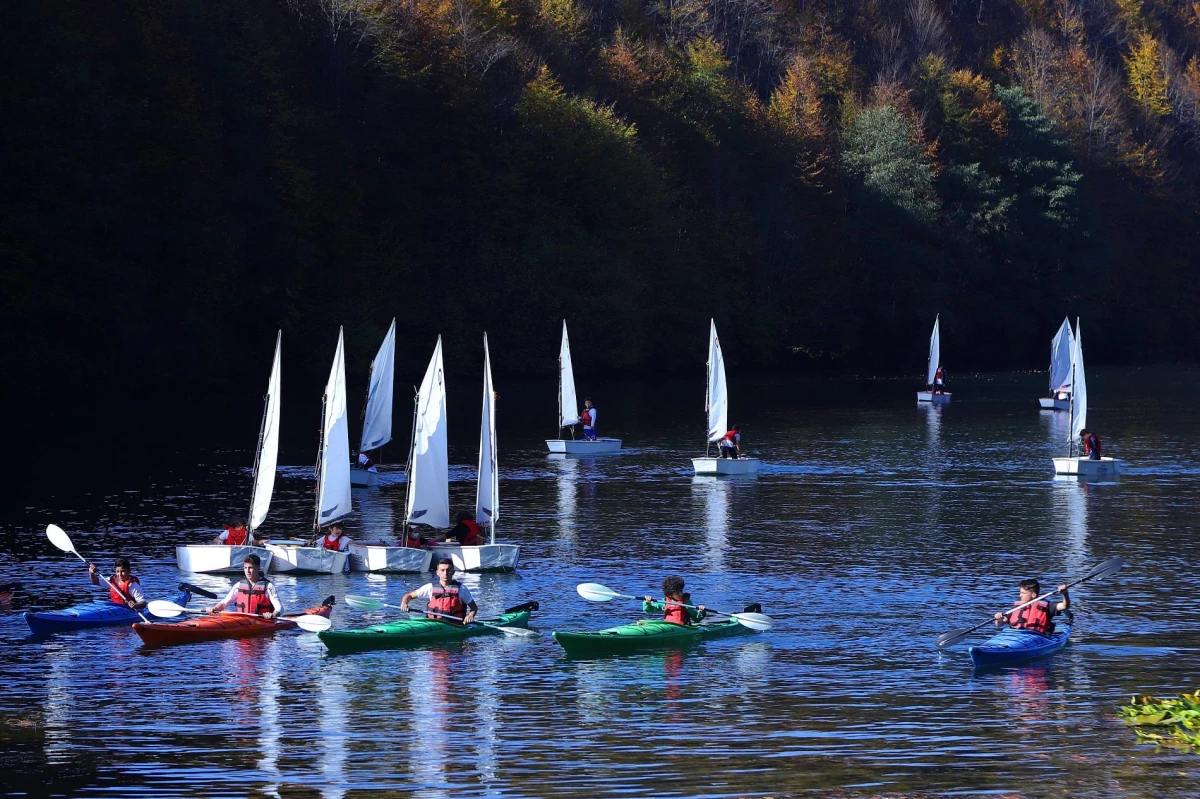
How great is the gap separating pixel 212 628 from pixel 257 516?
386 inches

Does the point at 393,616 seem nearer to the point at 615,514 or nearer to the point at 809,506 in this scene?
the point at 615,514

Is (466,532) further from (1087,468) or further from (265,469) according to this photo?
(1087,468)

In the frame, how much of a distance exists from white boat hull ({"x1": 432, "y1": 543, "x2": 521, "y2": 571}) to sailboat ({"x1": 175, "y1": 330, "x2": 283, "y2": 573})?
15.4 feet

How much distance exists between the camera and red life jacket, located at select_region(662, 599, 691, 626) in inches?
1380

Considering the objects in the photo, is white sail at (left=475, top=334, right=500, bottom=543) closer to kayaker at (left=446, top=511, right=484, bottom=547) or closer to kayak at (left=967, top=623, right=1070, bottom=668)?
kayaker at (left=446, top=511, right=484, bottom=547)

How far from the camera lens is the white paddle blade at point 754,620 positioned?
35656 millimetres

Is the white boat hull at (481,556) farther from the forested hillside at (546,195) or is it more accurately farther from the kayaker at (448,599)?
the forested hillside at (546,195)

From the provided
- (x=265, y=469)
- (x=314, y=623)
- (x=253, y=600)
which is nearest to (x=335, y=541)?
(x=265, y=469)

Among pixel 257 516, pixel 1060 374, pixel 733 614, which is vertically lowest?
pixel 733 614

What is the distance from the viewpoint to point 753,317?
161m

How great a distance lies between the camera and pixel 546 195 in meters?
144

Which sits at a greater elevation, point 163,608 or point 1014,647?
point 163,608

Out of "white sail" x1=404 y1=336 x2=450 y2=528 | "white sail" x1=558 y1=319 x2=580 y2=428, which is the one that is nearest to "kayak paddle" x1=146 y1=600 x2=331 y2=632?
"white sail" x1=404 y1=336 x2=450 y2=528

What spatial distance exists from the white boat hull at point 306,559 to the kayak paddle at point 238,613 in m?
6.35
